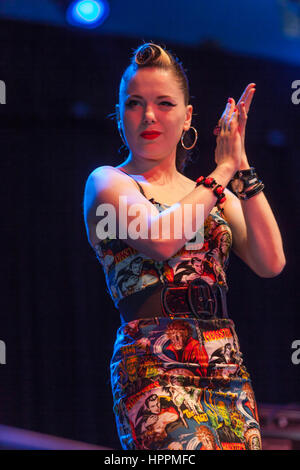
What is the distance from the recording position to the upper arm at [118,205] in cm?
169

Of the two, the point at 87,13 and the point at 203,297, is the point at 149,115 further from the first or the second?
the point at 87,13

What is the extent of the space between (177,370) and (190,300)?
0.19m

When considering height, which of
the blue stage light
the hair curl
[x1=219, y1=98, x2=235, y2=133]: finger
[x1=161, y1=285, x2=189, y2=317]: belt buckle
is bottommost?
[x1=161, y1=285, x2=189, y2=317]: belt buckle

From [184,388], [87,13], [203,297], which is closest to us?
[184,388]

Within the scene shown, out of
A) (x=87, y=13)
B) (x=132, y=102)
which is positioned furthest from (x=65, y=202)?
(x=132, y=102)

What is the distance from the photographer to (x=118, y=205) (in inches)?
68.6

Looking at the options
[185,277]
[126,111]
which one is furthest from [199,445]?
[126,111]

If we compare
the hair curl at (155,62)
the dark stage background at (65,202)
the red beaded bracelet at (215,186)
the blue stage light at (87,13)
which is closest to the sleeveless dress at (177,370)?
the red beaded bracelet at (215,186)

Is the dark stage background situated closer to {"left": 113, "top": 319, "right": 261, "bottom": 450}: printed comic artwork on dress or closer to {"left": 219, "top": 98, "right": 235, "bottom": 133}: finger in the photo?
{"left": 219, "top": 98, "right": 235, "bottom": 133}: finger

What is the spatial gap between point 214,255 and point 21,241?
232 centimetres

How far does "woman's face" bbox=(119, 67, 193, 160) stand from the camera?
1.92 m

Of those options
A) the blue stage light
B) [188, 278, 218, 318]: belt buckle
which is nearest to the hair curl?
[188, 278, 218, 318]: belt buckle

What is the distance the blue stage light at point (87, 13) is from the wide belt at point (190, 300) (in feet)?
7.54

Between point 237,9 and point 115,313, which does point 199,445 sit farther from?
point 237,9
